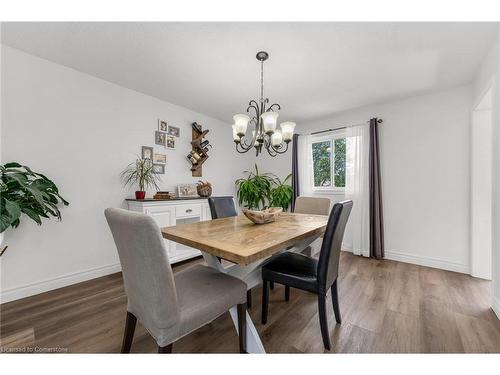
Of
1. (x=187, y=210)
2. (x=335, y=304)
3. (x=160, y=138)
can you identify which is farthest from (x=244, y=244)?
(x=160, y=138)

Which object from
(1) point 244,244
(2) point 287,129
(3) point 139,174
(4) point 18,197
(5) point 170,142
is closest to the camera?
(1) point 244,244

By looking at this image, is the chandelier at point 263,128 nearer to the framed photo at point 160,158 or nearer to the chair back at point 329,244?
the chair back at point 329,244

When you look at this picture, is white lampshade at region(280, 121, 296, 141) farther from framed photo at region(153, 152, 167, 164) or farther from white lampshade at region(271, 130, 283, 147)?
framed photo at region(153, 152, 167, 164)

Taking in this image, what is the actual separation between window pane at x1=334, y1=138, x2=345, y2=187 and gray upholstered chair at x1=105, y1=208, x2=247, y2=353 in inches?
119

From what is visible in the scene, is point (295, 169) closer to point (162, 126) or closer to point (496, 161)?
point (162, 126)

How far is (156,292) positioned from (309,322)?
1.27 m

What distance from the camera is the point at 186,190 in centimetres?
340

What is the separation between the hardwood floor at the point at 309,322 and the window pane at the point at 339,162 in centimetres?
175

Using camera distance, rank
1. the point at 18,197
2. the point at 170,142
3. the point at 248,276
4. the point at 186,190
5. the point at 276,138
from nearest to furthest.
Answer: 1. the point at 248,276
2. the point at 18,197
3. the point at 276,138
4. the point at 170,142
5. the point at 186,190

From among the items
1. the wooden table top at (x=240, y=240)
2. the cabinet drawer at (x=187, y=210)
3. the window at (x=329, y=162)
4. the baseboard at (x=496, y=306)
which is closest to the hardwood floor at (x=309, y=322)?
Answer: the baseboard at (x=496, y=306)

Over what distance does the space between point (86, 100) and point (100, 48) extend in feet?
2.41

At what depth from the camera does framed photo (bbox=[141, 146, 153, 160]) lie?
115 inches
